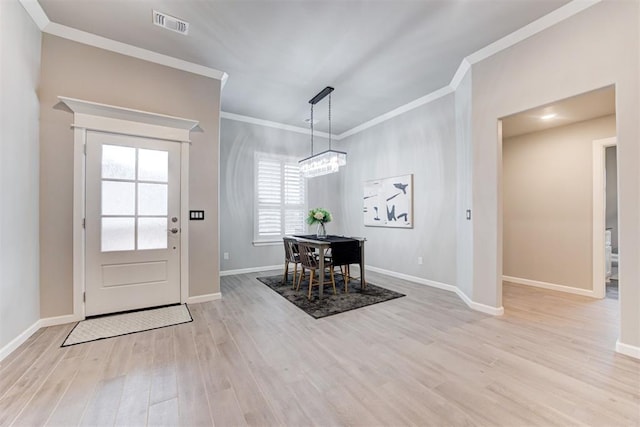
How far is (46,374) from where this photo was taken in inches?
76.5

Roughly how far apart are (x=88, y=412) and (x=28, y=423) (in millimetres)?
264

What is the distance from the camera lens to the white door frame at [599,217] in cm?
377

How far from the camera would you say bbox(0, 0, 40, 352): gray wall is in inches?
86.3

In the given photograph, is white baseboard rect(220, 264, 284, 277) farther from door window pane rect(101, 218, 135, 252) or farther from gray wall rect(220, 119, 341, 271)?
door window pane rect(101, 218, 135, 252)

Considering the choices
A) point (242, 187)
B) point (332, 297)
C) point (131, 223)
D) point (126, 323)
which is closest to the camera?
point (126, 323)

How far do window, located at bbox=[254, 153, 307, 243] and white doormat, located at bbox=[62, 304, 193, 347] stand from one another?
2.46 metres

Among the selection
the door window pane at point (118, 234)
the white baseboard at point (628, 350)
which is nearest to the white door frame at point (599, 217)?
the white baseboard at point (628, 350)

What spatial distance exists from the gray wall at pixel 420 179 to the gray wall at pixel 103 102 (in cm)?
313

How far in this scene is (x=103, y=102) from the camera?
119 inches

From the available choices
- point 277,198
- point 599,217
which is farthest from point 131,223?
point 599,217

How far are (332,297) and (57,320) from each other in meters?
3.03

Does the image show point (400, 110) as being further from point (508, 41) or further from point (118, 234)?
point (118, 234)

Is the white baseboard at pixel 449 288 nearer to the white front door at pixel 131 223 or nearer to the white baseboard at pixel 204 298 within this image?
the white baseboard at pixel 204 298

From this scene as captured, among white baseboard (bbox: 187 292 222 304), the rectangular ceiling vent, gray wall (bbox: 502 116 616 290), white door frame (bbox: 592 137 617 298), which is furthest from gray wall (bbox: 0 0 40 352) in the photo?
white door frame (bbox: 592 137 617 298)
